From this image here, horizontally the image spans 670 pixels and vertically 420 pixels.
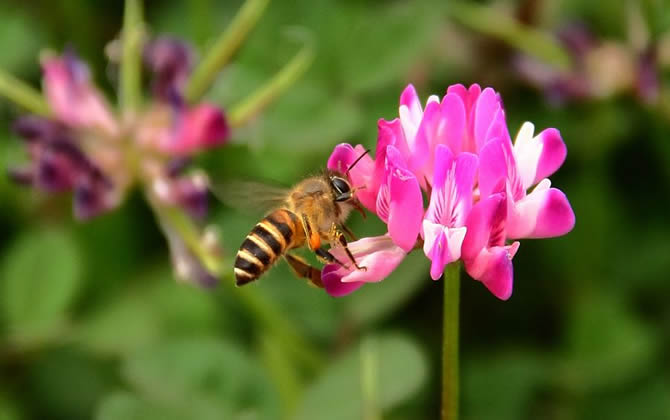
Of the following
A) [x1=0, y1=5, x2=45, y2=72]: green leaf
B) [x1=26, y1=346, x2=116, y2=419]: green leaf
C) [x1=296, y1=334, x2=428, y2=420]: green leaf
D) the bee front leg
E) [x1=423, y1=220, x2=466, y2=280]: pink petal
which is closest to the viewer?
[x1=423, y1=220, x2=466, y2=280]: pink petal

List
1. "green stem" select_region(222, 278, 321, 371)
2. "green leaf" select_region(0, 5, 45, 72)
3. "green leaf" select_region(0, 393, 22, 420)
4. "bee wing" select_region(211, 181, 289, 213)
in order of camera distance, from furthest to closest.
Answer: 1. "green leaf" select_region(0, 5, 45, 72)
2. "green leaf" select_region(0, 393, 22, 420)
3. "green stem" select_region(222, 278, 321, 371)
4. "bee wing" select_region(211, 181, 289, 213)

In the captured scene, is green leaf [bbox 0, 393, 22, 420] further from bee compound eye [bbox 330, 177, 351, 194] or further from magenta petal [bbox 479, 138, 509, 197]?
magenta petal [bbox 479, 138, 509, 197]

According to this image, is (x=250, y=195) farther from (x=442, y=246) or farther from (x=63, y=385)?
(x=63, y=385)

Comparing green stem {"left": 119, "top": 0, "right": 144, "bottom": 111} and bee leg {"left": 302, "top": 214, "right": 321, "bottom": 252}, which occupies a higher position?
green stem {"left": 119, "top": 0, "right": 144, "bottom": 111}

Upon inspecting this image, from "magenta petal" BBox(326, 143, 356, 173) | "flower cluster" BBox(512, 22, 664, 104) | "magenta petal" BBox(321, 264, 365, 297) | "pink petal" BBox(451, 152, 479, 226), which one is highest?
"flower cluster" BBox(512, 22, 664, 104)

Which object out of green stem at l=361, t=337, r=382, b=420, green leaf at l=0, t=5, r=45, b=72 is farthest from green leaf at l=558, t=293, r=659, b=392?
green leaf at l=0, t=5, r=45, b=72

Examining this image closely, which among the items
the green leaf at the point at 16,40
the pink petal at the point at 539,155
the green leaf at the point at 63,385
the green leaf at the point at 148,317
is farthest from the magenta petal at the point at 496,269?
the green leaf at the point at 16,40

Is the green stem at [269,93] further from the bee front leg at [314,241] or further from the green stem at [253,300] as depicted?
the bee front leg at [314,241]
